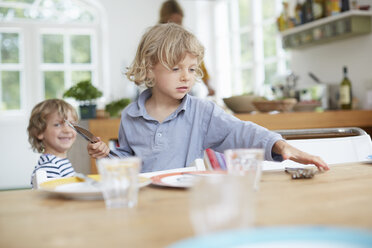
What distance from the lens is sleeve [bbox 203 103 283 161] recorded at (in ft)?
3.89

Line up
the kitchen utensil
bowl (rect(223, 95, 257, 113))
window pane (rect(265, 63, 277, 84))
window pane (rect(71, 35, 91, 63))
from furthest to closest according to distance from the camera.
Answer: window pane (rect(71, 35, 91, 63))
window pane (rect(265, 63, 277, 84))
bowl (rect(223, 95, 257, 113))
the kitchen utensil

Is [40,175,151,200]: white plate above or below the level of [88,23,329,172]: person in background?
below

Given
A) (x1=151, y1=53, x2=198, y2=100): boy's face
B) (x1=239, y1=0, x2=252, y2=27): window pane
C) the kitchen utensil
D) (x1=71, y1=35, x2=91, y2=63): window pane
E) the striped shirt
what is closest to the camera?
the kitchen utensil

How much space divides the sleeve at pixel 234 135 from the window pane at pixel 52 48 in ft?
16.4

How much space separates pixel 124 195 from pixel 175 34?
1.03 metres

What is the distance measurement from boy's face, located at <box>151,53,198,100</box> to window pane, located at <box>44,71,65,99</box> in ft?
15.6

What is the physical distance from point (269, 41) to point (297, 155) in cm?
392

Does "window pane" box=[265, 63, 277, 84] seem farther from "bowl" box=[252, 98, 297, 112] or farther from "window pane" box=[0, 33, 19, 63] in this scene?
"window pane" box=[0, 33, 19, 63]

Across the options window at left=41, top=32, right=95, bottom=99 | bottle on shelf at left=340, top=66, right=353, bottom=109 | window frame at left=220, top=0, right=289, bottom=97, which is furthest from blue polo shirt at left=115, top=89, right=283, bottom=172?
window at left=41, top=32, right=95, bottom=99

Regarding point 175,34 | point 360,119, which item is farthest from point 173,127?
point 360,119

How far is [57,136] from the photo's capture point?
2.11m

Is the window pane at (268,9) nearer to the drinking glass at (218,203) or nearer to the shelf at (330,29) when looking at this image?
the shelf at (330,29)

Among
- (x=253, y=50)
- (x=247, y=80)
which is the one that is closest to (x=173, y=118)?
(x=253, y=50)

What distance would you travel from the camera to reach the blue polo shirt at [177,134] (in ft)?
4.95
